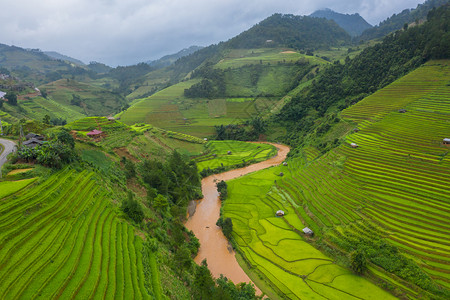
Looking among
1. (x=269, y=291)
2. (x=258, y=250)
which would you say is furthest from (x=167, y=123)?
(x=269, y=291)

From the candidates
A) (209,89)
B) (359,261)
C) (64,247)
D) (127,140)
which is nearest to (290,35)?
(209,89)

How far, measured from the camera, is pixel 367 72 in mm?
68562

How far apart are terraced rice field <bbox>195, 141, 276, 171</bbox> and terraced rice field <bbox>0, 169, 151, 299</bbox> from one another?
35335 mm

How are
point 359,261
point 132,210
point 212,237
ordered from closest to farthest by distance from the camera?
point 359,261, point 132,210, point 212,237

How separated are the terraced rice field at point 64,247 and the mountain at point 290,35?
153m

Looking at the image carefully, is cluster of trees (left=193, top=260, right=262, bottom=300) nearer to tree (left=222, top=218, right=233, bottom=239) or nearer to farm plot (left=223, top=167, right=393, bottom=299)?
farm plot (left=223, top=167, right=393, bottom=299)

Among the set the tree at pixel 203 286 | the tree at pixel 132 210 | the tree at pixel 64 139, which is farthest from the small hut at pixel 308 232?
the tree at pixel 64 139

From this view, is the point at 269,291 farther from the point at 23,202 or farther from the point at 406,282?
the point at 23,202

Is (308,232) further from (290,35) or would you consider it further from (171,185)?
(290,35)

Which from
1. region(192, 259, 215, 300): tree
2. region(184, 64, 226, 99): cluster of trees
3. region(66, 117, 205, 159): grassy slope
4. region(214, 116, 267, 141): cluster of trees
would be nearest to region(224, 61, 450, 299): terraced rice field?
region(192, 259, 215, 300): tree

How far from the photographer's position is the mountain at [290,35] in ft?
516

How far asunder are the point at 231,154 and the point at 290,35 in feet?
434

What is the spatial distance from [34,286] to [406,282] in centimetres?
2727

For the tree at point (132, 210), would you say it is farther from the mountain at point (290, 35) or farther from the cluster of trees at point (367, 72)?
the mountain at point (290, 35)
